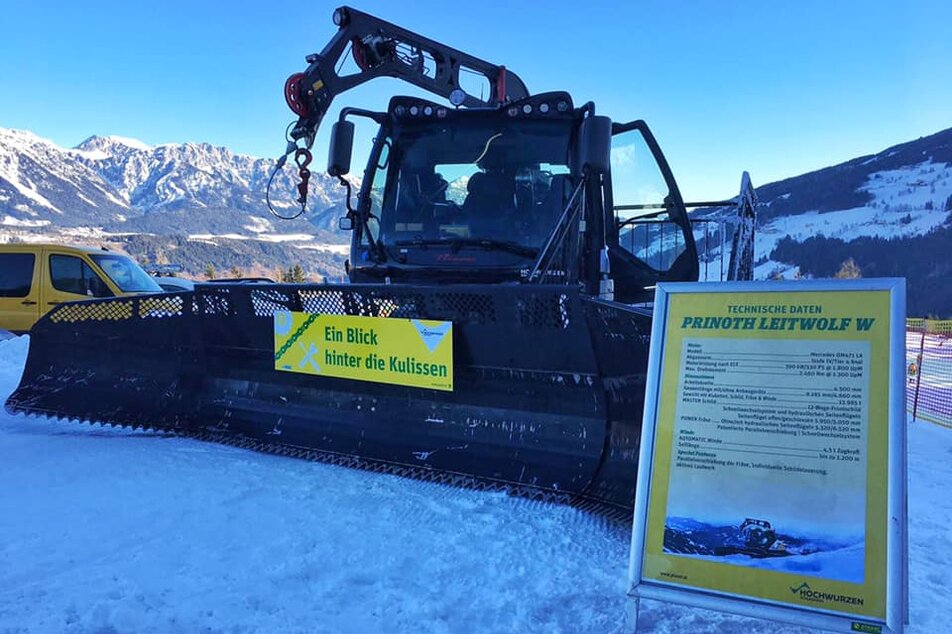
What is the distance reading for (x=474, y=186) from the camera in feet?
17.4

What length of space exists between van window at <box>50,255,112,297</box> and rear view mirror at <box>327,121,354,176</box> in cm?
630

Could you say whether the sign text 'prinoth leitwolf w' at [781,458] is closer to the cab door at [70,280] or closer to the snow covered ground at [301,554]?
the snow covered ground at [301,554]

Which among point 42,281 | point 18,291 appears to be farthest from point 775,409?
point 18,291

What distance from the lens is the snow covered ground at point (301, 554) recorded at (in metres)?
2.45

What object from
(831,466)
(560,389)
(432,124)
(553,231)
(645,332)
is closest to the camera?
(831,466)

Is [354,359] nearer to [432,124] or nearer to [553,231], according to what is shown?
[553,231]

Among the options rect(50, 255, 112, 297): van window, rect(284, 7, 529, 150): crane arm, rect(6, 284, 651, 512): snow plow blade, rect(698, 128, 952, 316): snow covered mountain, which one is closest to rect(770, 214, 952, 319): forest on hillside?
rect(698, 128, 952, 316): snow covered mountain

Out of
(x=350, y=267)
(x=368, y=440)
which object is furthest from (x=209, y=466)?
(x=350, y=267)

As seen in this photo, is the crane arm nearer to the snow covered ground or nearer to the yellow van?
the snow covered ground

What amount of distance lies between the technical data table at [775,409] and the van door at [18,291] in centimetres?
1074

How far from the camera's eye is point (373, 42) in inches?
296

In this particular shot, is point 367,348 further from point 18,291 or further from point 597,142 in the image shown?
point 18,291

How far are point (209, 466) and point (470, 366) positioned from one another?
189cm

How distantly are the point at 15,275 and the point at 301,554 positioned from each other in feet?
31.4
